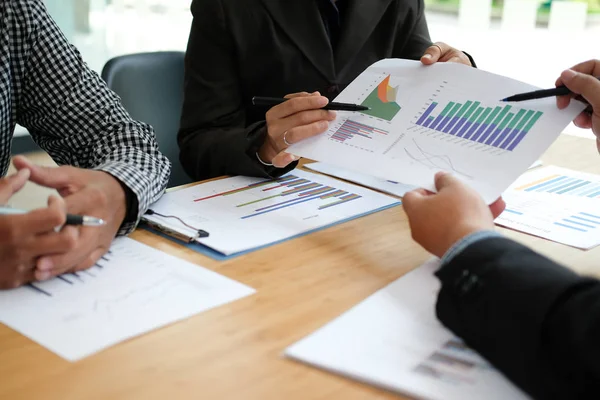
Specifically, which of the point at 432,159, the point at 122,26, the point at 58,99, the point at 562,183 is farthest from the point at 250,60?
the point at 122,26

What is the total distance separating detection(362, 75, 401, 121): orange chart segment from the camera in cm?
123

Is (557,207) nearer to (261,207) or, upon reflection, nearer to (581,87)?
(581,87)

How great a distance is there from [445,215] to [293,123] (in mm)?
461

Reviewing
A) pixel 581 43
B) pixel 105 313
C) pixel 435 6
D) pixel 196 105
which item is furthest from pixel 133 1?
pixel 105 313

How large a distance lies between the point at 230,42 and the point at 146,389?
3.42ft

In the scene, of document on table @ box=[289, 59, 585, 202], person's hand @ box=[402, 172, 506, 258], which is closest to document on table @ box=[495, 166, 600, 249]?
document on table @ box=[289, 59, 585, 202]

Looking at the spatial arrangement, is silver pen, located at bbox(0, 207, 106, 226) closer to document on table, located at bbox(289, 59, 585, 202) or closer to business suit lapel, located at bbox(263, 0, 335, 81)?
document on table, located at bbox(289, 59, 585, 202)

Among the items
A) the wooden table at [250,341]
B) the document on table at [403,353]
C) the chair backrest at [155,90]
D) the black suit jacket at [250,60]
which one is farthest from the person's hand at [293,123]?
the chair backrest at [155,90]

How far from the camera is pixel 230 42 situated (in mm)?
1555

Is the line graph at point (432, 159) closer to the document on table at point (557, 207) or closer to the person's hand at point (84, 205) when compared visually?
the document on table at point (557, 207)

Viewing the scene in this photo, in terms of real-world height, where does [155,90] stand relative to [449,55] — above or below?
below

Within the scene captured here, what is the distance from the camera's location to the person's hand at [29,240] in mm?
842

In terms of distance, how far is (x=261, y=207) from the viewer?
1182 millimetres

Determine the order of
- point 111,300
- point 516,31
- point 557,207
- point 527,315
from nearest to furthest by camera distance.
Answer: point 527,315, point 111,300, point 557,207, point 516,31
